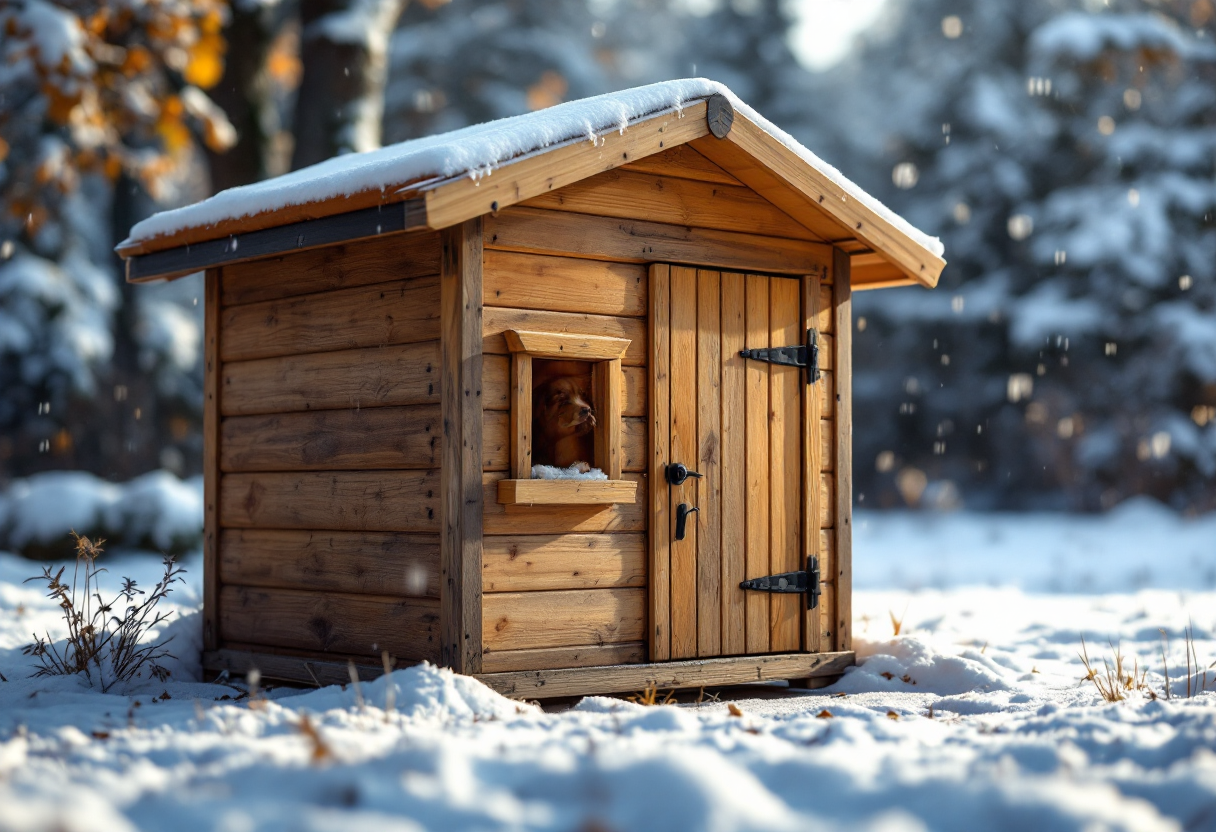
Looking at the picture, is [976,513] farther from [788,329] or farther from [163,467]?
[788,329]

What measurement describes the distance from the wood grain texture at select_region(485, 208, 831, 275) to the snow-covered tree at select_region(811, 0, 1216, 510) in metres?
14.2

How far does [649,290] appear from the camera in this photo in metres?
6.38

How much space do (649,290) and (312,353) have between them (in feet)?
5.66

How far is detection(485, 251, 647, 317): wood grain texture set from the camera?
19.2 feet

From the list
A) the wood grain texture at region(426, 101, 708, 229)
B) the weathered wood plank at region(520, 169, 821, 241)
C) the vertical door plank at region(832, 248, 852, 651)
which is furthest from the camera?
the vertical door plank at region(832, 248, 852, 651)

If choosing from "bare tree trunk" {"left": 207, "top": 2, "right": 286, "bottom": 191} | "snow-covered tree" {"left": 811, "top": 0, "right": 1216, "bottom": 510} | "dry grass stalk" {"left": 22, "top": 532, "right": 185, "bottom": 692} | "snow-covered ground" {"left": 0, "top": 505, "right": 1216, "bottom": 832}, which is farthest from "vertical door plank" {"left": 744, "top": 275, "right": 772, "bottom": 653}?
"snow-covered tree" {"left": 811, "top": 0, "right": 1216, "bottom": 510}

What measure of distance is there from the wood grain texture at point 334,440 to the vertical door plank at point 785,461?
1993 mm

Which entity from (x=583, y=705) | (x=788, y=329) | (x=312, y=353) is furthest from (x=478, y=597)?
(x=788, y=329)

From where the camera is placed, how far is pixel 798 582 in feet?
22.6

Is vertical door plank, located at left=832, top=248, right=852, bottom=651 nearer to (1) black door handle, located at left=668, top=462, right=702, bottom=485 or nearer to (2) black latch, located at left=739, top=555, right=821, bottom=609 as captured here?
(2) black latch, located at left=739, top=555, right=821, bottom=609

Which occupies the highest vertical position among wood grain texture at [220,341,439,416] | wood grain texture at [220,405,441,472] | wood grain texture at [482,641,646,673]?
wood grain texture at [220,341,439,416]

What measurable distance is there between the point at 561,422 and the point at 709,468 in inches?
36.6

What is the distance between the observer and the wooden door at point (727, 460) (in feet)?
20.9

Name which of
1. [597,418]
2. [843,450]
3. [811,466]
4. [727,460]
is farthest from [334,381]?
[843,450]
